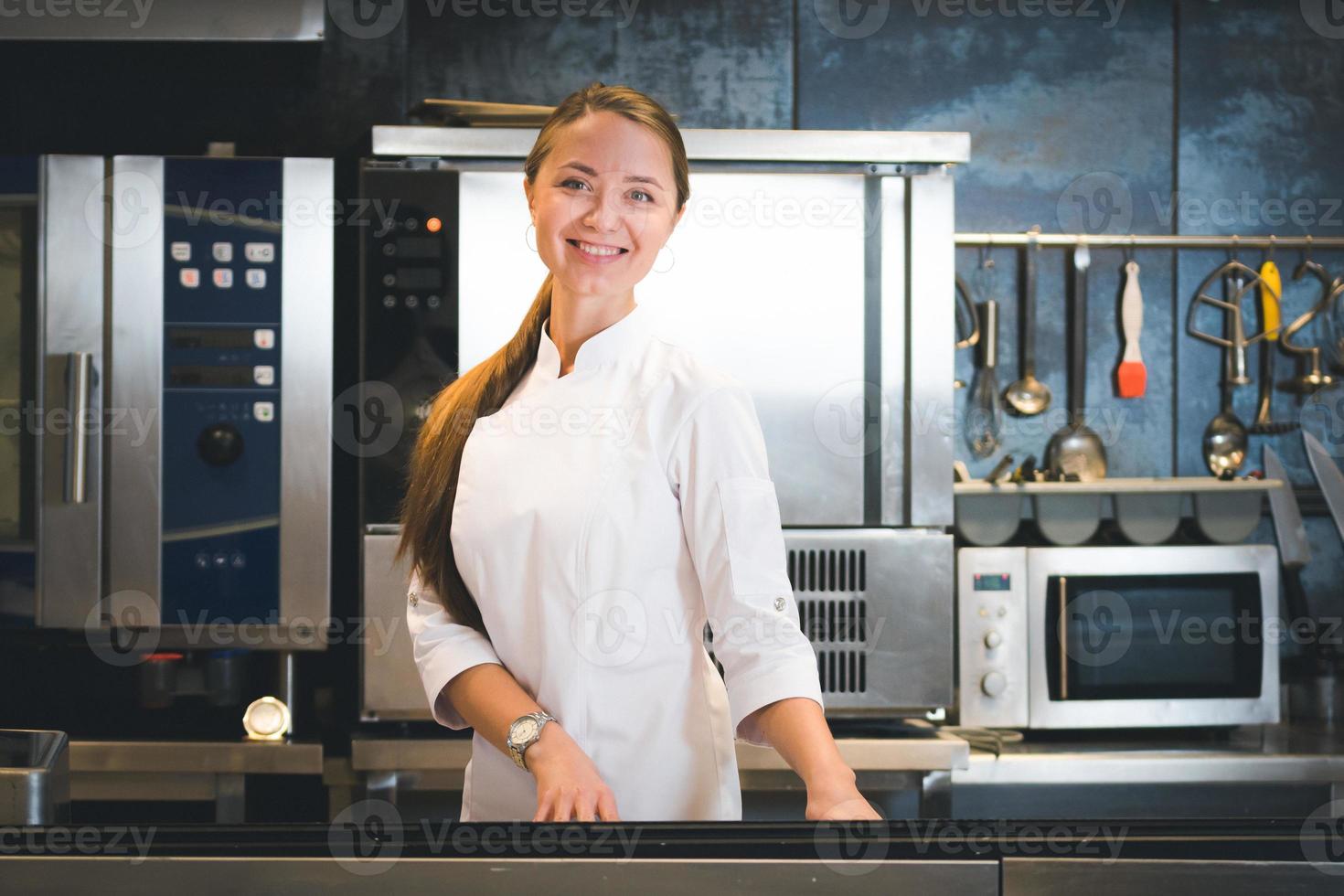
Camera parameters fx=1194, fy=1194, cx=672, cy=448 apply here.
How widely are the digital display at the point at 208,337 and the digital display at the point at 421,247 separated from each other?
0.91 feet

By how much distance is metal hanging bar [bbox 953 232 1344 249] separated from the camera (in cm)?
236

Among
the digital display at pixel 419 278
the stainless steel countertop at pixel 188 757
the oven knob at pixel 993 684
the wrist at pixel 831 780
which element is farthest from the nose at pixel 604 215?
the oven knob at pixel 993 684

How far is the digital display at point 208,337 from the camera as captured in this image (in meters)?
1.86

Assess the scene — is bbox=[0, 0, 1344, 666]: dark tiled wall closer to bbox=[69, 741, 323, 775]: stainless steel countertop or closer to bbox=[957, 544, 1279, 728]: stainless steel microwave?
bbox=[957, 544, 1279, 728]: stainless steel microwave

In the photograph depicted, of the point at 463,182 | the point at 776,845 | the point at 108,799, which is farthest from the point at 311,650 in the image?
the point at 776,845

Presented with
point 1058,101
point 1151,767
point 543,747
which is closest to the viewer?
point 543,747

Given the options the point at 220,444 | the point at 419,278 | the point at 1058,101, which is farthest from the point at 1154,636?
the point at 220,444

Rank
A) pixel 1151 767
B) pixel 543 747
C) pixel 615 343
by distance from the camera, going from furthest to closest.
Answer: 1. pixel 1151 767
2. pixel 615 343
3. pixel 543 747

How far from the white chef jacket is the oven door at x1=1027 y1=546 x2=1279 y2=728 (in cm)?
114

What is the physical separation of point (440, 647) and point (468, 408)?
21cm

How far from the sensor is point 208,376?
1.86 meters

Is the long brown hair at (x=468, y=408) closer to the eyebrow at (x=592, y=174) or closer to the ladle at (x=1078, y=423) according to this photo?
the eyebrow at (x=592, y=174)

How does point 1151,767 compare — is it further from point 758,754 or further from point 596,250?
point 596,250

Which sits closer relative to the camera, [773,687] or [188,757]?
[773,687]
